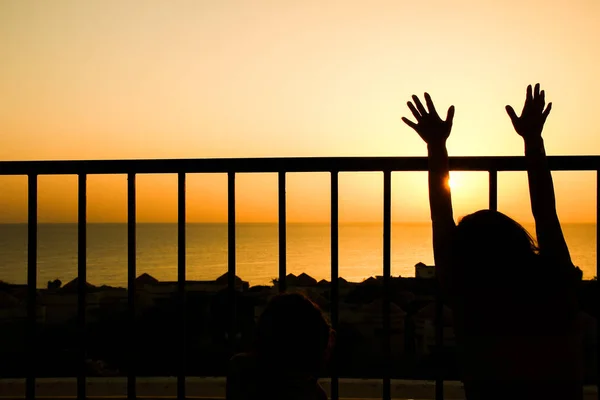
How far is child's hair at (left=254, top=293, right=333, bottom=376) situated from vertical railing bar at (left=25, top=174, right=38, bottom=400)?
124 cm

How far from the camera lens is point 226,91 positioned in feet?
49.4

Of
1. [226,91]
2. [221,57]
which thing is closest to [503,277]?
[221,57]

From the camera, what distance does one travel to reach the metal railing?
2.31 metres

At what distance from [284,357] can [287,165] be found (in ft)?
2.92

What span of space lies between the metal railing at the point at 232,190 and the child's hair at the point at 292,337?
63 cm

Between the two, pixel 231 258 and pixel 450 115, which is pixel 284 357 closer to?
pixel 231 258

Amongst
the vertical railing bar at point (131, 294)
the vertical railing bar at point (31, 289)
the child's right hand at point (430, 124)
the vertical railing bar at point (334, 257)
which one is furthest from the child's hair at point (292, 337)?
the vertical railing bar at point (31, 289)

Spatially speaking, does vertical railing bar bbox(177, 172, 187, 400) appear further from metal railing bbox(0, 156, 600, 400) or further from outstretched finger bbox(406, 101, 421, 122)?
outstretched finger bbox(406, 101, 421, 122)

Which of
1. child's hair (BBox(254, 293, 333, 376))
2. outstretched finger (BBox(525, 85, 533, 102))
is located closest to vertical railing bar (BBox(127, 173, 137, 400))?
child's hair (BBox(254, 293, 333, 376))

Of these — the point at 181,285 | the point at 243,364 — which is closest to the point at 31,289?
the point at 181,285

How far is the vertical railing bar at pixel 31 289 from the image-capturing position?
8.14 ft

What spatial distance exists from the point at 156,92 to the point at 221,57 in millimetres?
4830

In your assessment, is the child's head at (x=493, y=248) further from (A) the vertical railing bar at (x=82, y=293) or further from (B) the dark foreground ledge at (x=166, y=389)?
(B) the dark foreground ledge at (x=166, y=389)

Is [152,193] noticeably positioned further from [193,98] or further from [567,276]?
[193,98]
